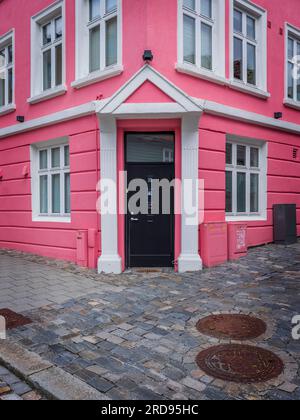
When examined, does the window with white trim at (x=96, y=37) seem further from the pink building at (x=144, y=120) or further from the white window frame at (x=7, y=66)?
the white window frame at (x=7, y=66)

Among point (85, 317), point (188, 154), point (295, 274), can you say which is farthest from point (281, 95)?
point (85, 317)

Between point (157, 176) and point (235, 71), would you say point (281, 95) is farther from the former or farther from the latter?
point (157, 176)

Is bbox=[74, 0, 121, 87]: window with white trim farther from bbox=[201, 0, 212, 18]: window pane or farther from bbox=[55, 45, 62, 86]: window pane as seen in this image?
bbox=[201, 0, 212, 18]: window pane

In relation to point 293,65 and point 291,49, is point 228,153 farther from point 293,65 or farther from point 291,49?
point 291,49

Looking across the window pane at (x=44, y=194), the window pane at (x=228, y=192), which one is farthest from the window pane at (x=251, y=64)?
the window pane at (x=44, y=194)

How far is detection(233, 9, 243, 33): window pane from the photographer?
28.6ft

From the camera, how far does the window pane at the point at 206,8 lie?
803 cm

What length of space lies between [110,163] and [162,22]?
10.7 ft

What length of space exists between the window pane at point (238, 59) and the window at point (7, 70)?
22.4ft

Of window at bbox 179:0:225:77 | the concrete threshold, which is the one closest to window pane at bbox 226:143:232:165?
window at bbox 179:0:225:77

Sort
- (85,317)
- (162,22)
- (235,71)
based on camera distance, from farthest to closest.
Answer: (235,71) < (162,22) < (85,317)

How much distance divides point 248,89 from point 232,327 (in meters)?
6.71

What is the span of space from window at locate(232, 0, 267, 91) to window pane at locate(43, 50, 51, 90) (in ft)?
16.8

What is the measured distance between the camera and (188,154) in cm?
725
